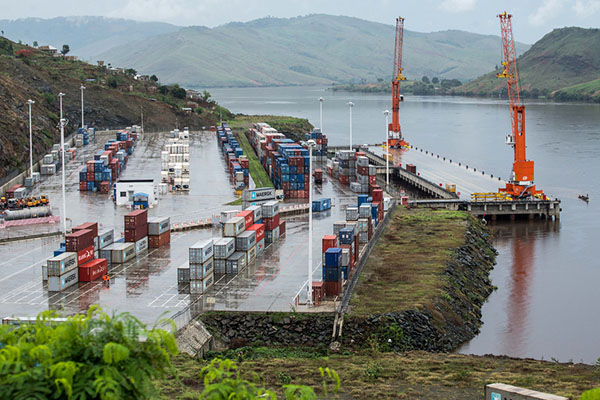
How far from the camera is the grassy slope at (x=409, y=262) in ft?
114

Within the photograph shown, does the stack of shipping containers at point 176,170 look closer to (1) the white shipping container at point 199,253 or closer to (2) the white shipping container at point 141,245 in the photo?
(2) the white shipping container at point 141,245

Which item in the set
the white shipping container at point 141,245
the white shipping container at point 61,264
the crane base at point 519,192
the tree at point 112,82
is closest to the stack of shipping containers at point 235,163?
the crane base at point 519,192

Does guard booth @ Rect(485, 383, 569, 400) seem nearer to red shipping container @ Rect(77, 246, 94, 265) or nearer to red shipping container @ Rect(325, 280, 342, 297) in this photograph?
red shipping container @ Rect(325, 280, 342, 297)

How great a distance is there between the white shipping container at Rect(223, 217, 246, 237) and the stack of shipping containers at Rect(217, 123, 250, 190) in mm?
27123

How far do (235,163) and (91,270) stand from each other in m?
40.2

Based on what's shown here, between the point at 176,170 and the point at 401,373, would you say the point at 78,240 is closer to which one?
the point at 401,373

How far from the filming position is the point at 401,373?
26312mm

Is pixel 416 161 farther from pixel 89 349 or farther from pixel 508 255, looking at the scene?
pixel 89 349

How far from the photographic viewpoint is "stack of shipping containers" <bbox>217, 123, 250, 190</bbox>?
234ft

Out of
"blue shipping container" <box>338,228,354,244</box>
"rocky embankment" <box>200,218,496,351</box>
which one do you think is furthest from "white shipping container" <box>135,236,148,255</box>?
"rocky embankment" <box>200,218,496,351</box>

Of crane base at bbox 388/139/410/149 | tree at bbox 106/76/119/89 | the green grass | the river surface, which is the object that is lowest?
the river surface

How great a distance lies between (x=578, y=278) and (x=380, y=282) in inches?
597

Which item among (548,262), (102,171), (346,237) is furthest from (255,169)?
(346,237)

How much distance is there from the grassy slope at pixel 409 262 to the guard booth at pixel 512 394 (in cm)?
1146
